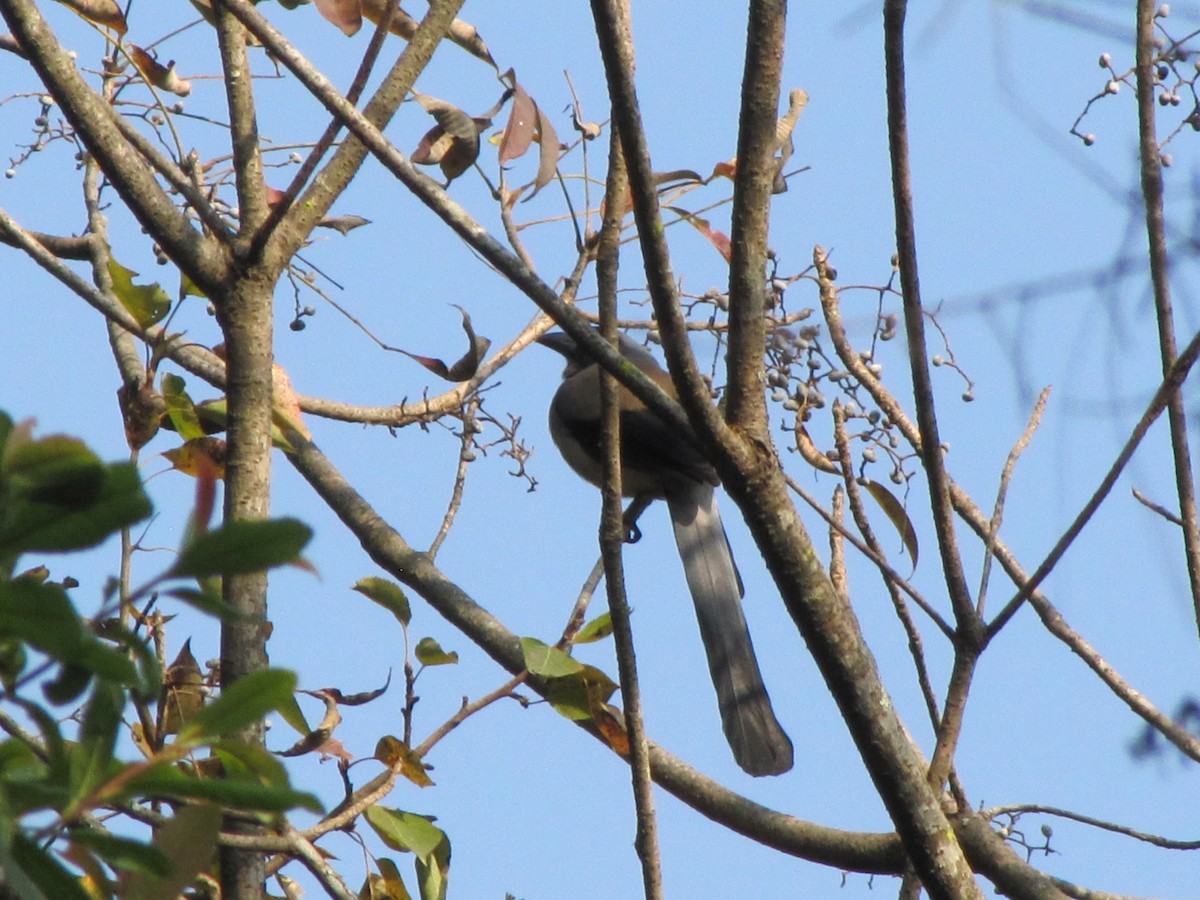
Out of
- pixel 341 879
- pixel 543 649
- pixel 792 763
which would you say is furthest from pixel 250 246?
pixel 792 763

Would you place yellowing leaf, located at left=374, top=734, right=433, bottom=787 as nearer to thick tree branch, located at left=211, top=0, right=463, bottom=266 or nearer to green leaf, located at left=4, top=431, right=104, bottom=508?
thick tree branch, located at left=211, top=0, right=463, bottom=266

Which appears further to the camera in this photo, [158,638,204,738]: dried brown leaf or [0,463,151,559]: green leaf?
[158,638,204,738]: dried brown leaf

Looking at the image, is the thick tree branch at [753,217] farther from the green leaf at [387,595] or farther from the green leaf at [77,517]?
the green leaf at [77,517]

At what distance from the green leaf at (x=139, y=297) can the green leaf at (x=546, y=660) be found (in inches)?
29.3

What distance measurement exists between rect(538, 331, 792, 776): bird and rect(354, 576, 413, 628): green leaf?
574 millimetres

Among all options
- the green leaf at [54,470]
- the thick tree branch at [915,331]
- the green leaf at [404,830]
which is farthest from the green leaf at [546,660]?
the green leaf at [54,470]

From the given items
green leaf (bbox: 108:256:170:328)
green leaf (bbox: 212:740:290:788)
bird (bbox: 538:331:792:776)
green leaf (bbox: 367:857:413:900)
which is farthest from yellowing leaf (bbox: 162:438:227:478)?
green leaf (bbox: 212:740:290:788)

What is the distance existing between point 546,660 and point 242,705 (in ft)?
4.14

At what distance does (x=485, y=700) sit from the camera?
2.12m

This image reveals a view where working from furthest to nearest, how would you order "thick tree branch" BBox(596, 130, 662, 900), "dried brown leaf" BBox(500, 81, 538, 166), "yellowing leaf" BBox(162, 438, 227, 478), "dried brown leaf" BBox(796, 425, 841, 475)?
1. "dried brown leaf" BBox(796, 425, 841, 475)
2. "dried brown leaf" BBox(500, 81, 538, 166)
3. "yellowing leaf" BBox(162, 438, 227, 478)
4. "thick tree branch" BBox(596, 130, 662, 900)

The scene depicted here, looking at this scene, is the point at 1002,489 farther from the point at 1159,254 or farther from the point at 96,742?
the point at 96,742

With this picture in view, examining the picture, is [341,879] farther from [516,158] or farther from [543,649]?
[516,158]

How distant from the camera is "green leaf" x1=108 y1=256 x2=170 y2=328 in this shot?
6.98 feet

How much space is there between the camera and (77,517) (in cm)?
76
